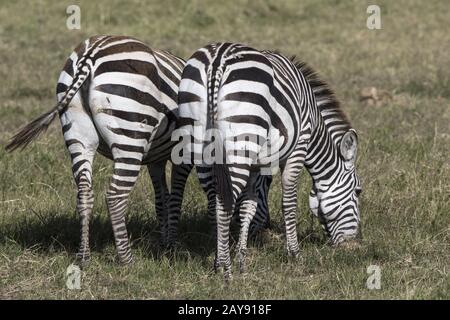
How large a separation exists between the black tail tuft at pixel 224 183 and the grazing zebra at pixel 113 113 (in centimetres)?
72

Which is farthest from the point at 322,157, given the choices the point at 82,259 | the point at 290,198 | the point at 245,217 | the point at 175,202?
the point at 82,259

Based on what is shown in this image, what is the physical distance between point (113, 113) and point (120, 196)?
656 mm

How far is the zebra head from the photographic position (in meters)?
7.51

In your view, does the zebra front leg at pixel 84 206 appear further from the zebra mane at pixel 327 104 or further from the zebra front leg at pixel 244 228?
the zebra mane at pixel 327 104

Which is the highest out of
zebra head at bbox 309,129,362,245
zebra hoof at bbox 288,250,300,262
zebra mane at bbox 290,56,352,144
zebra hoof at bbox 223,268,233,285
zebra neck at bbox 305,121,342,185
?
zebra mane at bbox 290,56,352,144

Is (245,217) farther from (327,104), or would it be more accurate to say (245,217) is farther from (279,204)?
(279,204)

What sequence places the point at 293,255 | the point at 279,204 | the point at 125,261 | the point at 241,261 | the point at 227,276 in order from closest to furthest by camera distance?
the point at 227,276, the point at 241,261, the point at 125,261, the point at 293,255, the point at 279,204

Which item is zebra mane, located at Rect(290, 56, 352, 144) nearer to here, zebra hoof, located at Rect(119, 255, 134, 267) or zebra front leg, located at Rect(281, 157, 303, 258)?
zebra front leg, located at Rect(281, 157, 303, 258)

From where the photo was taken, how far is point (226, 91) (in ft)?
20.0

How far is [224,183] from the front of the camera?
6.14 meters

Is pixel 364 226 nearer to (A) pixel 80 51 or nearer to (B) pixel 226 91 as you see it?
(B) pixel 226 91

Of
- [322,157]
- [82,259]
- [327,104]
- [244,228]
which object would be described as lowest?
[82,259]

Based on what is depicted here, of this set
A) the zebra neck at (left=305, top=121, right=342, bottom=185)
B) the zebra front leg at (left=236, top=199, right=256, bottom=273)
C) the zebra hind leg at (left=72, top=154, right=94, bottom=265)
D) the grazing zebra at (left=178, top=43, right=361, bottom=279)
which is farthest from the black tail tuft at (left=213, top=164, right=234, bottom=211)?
the zebra neck at (left=305, top=121, right=342, bottom=185)
